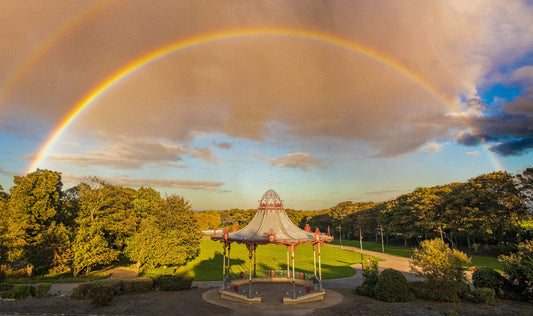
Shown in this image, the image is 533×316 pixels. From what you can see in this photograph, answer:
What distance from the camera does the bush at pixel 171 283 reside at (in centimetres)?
2511

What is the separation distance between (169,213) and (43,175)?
18.6m

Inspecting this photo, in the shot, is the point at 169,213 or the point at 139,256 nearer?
the point at 139,256

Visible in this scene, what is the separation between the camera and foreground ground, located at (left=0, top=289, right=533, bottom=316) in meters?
18.4

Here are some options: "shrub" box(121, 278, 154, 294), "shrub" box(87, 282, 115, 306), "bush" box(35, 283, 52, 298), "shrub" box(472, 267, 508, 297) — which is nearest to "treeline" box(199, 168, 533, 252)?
"shrub" box(472, 267, 508, 297)

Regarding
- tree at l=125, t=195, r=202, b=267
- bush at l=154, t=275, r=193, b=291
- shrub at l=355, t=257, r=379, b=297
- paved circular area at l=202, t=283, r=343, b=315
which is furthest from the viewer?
tree at l=125, t=195, r=202, b=267

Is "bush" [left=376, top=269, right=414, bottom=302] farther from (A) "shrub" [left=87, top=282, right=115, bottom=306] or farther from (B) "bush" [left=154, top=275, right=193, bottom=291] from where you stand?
(A) "shrub" [left=87, top=282, right=115, bottom=306]

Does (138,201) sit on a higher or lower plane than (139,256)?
higher

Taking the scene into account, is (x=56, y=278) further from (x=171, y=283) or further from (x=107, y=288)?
(x=171, y=283)

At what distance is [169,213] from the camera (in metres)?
43.2

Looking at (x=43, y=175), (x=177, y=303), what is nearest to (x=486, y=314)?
(x=177, y=303)

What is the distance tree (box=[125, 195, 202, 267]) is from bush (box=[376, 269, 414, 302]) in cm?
2820

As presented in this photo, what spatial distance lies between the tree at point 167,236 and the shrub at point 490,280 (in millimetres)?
34271

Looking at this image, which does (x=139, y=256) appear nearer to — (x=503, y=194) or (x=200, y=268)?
(x=200, y=268)

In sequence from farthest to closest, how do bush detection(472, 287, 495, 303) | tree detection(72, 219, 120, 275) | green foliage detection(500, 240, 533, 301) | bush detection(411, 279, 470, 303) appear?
tree detection(72, 219, 120, 275)
bush detection(411, 279, 470, 303)
bush detection(472, 287, 495, 303)
green foliage detection(500, 240, 533, 301)
